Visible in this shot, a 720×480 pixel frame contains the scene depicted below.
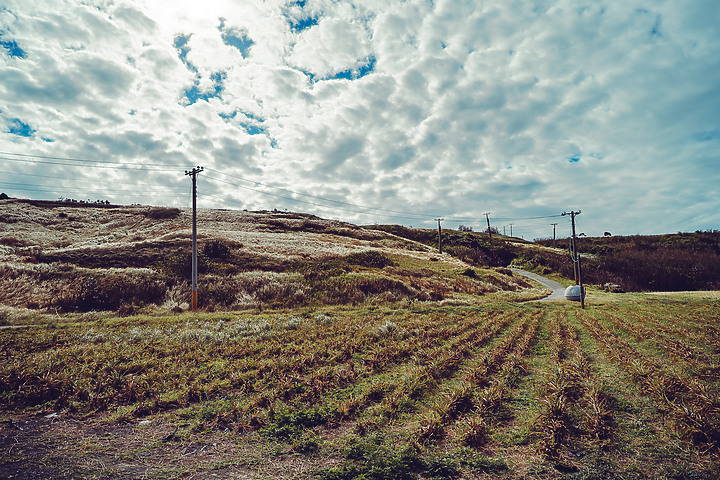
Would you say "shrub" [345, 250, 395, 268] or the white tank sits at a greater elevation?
"shrub" [345, 250, 395, 268]

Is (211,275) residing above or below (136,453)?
above

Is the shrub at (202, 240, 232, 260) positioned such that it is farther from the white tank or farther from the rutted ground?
the white tank

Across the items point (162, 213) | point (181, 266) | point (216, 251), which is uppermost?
point (162, 213)

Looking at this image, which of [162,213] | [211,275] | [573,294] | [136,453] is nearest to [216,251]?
[211,275]

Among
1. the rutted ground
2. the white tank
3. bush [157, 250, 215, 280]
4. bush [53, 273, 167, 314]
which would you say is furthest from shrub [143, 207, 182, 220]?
the white tank

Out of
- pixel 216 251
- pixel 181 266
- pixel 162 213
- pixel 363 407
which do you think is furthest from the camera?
pixel 162 213

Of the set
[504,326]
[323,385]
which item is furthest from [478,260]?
[323,385]

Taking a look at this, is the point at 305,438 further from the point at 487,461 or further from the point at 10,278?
the point at 10,278

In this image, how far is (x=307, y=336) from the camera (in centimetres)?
1356

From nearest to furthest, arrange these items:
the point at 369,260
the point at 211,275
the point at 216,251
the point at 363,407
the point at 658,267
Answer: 1. the point at 363,407
2. the point at 211,275
3. the point at 216,251
4. the point at 369,260
5. the point at 658,267

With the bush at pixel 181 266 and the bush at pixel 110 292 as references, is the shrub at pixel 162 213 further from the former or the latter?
the bush at pixel 110 292

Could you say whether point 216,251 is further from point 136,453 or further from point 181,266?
point 136,453

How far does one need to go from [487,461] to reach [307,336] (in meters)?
9.69

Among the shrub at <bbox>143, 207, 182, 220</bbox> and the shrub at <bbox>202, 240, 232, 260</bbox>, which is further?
the shrub at <bbox>143, 207, 182, 220</bbox>
